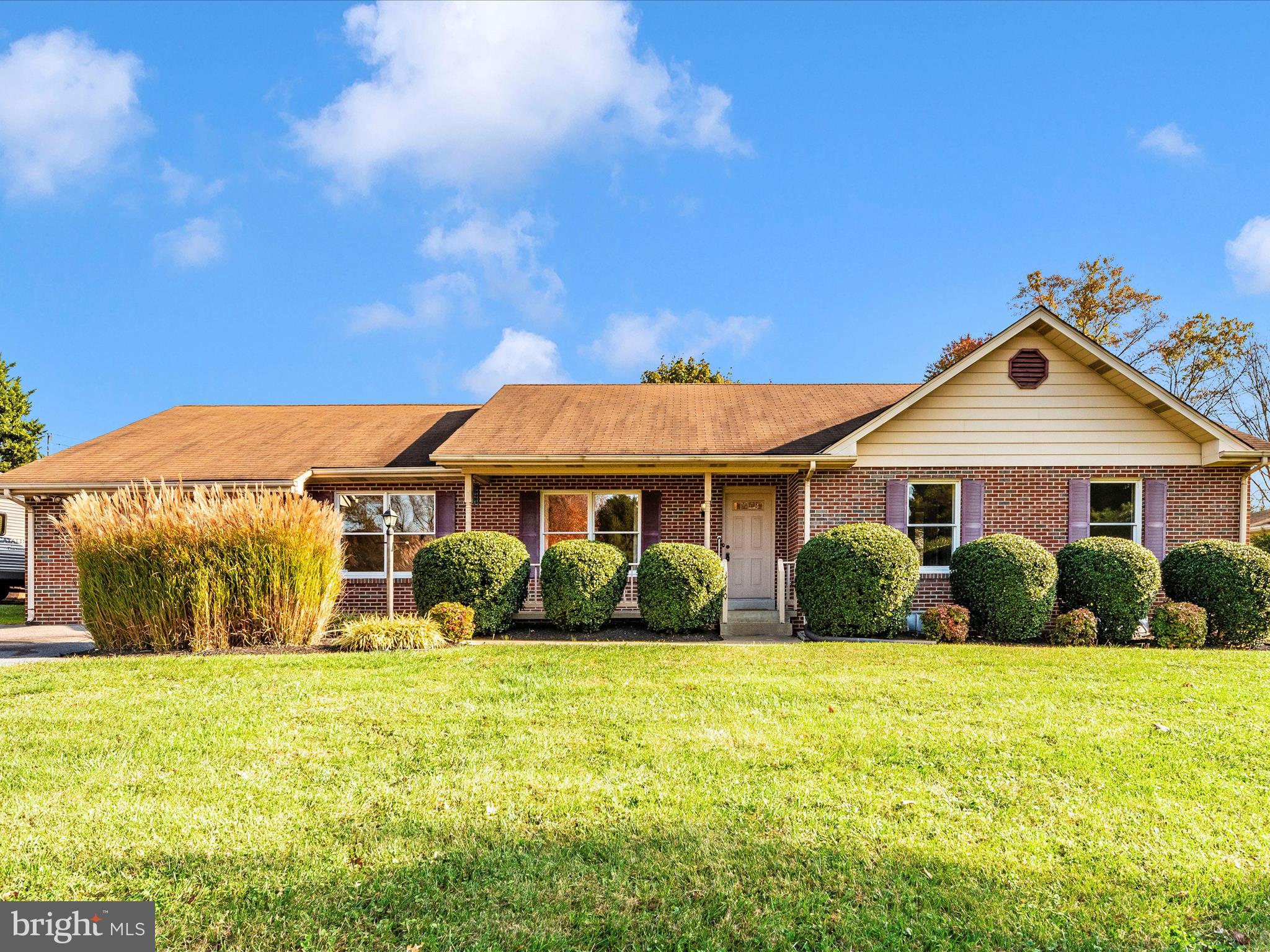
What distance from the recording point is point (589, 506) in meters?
13.8

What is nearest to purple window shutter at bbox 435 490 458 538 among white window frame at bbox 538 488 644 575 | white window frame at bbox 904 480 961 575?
white window frame at bbox 538 488 644 575

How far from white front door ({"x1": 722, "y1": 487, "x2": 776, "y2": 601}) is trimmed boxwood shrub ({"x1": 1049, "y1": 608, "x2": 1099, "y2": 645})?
508 cm

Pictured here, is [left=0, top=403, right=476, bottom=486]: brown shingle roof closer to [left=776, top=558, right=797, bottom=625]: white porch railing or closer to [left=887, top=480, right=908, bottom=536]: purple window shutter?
[left=776, top=558, right=797, bottom=625]: white porch railing

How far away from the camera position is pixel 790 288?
19094mm

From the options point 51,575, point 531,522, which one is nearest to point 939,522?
point 531,522

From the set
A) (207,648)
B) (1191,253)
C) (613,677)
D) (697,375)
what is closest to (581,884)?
(613,677)

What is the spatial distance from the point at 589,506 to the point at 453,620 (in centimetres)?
434

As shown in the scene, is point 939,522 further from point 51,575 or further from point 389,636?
point 51,575

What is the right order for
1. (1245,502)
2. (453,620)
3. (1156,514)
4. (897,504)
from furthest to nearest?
1. (897,504)
2. (1245,502)
3. (1156,514)
4. (453,620)

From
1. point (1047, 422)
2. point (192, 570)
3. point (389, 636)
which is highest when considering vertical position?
point (1047, 422)

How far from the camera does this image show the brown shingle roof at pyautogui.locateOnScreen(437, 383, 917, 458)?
516 inches

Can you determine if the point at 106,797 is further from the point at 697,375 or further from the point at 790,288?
the point at 697,375

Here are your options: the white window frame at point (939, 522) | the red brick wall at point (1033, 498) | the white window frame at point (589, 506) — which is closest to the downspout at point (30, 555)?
the white window frame at point (589, 506)

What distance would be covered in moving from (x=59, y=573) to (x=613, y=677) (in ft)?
42.3
